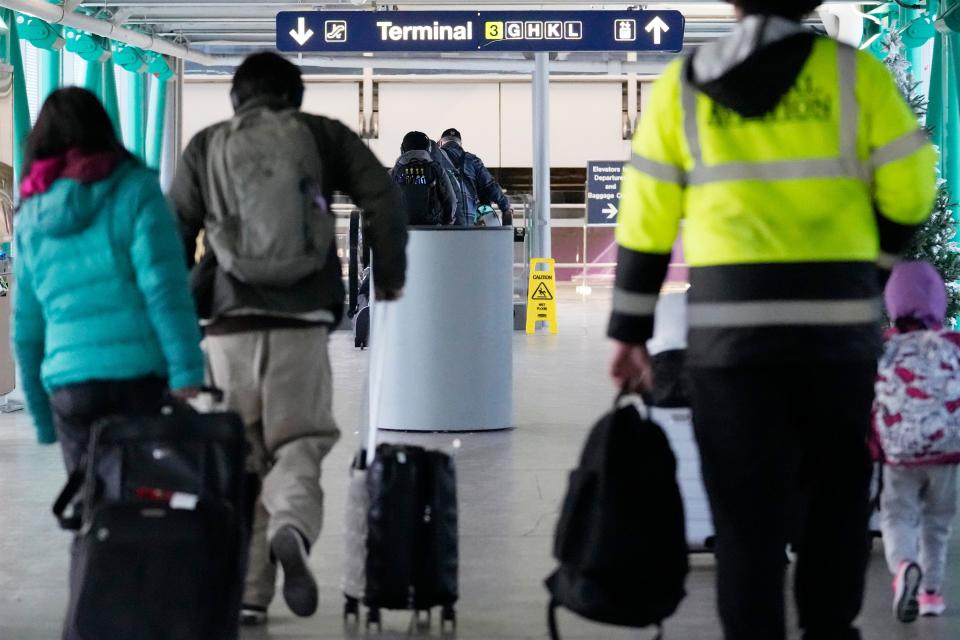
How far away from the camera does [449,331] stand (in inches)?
330

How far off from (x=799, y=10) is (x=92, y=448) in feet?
5.62

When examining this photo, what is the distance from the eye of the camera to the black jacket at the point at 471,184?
1254 centimetres

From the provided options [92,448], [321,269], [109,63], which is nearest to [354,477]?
[321,269]

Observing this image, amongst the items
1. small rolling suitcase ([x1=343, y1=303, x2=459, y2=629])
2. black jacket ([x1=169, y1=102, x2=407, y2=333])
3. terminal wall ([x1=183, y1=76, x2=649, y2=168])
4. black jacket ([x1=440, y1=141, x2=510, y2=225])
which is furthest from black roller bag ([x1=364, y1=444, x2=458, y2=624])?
terminal wall ([x1=183, y1=76, x2=649, y2=168])

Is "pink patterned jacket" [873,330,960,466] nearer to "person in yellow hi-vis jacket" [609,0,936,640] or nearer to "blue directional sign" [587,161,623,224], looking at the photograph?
"person in yellow hi-vis jacket" [609,0,936,640]

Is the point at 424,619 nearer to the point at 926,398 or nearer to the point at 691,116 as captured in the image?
the point at 926,398

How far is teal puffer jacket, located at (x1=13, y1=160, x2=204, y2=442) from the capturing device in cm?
364

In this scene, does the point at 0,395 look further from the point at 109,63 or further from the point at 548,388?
the point at 109,63

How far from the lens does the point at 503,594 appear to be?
4.85 meters

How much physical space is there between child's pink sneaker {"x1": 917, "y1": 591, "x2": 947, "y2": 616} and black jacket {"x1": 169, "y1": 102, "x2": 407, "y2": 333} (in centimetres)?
167

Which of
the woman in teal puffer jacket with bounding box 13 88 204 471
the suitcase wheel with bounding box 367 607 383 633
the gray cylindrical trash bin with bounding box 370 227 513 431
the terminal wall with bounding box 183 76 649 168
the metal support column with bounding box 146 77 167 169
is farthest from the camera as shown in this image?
the terminal wall with bounding box 183 76 649 168

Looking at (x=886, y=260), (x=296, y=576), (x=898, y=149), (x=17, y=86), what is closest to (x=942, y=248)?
(x=296, y=576)

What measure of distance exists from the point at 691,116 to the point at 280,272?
4.66 feet

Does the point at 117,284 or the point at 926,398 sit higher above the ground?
the point at 117,284
